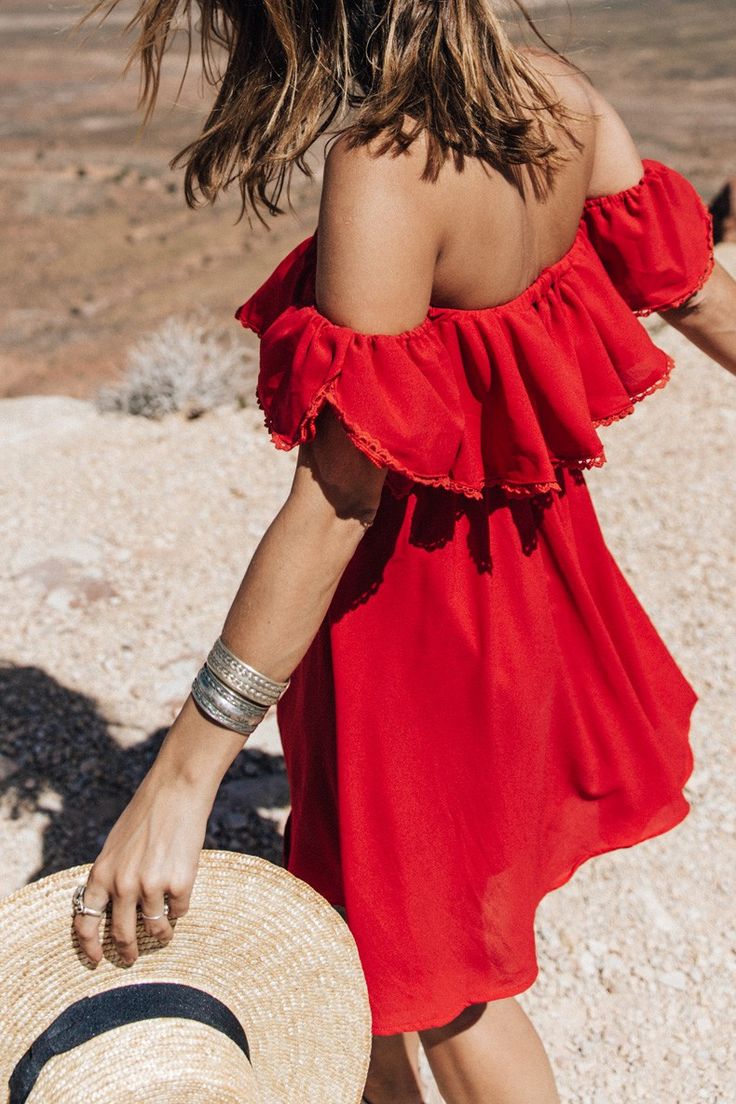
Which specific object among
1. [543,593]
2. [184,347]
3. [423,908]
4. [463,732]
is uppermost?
[543,593]

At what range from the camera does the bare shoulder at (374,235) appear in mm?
1052

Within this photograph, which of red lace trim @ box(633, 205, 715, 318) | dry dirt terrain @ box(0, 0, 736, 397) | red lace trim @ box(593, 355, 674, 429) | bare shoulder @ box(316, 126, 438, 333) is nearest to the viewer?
bare shoulder @ box(316, 126, 438, 333)

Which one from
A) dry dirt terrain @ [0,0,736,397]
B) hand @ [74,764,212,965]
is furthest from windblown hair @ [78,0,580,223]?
dry dirt terrain @ [0,0,736,397]

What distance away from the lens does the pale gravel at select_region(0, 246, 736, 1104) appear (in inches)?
87.9

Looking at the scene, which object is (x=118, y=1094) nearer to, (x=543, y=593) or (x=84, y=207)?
(x=543, y=593)

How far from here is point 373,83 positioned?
113cm

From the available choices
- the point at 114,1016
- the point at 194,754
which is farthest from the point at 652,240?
the point at 114,1016

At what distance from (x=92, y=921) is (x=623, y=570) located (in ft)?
9.04

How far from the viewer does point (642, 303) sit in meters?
1.54

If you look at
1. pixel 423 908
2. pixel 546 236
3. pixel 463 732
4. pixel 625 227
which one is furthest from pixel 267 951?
pixel 625 227

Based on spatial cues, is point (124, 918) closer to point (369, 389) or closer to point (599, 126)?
point (369, 389)

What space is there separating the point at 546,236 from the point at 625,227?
226 millimetres

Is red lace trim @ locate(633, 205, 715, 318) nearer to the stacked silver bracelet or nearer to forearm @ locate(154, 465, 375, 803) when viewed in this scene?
forearm @ locate(154, 465, 375, 803)

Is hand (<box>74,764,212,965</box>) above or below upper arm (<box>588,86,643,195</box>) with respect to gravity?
below
